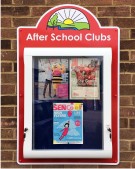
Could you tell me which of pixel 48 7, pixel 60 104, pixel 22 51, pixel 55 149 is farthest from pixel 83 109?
pixel 48 7

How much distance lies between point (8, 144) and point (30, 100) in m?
0.52

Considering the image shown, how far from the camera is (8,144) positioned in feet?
12.9

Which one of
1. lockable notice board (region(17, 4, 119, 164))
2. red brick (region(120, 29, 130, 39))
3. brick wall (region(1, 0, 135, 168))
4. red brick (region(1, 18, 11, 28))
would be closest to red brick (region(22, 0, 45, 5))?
brick wall (region(1, 0, 135, 168))

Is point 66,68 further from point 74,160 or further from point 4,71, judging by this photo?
point 74,160

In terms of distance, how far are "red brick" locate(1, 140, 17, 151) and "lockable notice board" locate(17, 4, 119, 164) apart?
122 mm

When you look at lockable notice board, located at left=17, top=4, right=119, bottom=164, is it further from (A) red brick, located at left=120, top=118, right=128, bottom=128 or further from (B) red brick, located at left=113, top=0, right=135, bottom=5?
(B) red brick, located at left=113, top=0, right=135, bottom=5

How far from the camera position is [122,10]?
12.7ft

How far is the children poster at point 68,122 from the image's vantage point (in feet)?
12.5

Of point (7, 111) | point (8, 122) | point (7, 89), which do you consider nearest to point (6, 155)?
point (8, 122)

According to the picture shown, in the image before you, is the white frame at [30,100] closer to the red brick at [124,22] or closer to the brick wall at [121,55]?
the brick wall at [121,55]

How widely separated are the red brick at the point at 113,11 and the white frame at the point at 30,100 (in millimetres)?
373

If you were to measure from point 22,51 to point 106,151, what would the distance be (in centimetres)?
127

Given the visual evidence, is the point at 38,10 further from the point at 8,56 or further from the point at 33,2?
the point at 8,56

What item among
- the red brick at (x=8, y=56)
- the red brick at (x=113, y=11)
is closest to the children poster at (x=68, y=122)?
the red brick at (x=8, y=56)
